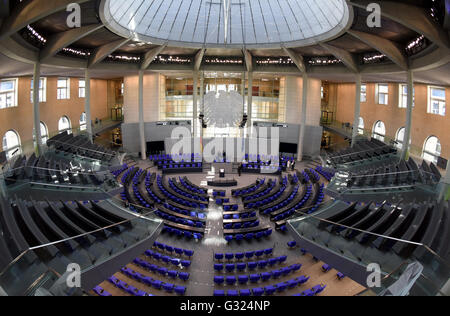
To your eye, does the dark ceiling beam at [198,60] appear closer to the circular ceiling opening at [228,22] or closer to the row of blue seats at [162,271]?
the circular ceiling opening at [228,22]

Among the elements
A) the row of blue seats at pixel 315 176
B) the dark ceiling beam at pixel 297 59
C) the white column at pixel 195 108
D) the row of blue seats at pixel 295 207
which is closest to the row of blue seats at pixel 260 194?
the row of blue seats at pixel 295 207

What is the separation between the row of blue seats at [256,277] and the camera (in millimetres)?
10699

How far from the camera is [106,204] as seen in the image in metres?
12.4

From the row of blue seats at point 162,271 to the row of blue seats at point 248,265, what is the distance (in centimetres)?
137

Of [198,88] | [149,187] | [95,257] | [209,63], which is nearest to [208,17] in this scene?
[209,63]

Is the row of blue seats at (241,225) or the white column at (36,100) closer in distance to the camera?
the row of blue seats at (241,225)

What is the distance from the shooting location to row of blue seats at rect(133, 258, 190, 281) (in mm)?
10914

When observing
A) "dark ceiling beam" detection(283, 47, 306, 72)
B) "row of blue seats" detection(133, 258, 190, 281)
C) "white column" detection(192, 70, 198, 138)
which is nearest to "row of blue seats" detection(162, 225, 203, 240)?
"row of blue seats" detection(133, 258, 190, 281)

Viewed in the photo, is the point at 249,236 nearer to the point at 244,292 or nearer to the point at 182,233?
the point at 182,233

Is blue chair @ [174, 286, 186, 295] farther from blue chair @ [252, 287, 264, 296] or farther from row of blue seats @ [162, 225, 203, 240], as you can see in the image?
row of blue seats @ [162, 225, 203, 240]

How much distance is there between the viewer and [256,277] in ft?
36.0

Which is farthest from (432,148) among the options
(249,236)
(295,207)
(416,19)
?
(249,236)
